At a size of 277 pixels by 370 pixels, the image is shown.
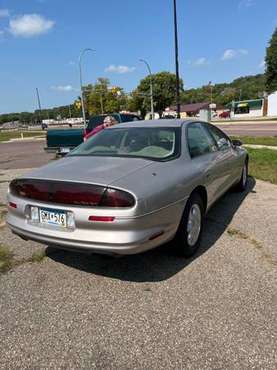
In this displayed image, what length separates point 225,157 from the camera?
16.4ft

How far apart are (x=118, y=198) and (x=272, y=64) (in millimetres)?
37929

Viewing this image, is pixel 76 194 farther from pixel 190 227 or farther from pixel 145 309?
pixel 190 227

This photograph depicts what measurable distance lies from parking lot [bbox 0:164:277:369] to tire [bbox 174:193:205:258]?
136 mm

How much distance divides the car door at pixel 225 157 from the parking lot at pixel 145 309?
1096mm

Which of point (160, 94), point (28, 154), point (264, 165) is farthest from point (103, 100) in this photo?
point (264, 165)

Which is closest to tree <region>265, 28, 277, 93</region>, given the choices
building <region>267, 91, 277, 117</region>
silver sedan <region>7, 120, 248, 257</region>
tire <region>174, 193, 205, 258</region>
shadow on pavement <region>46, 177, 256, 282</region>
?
building <region>267, 91, 277, 117</region>

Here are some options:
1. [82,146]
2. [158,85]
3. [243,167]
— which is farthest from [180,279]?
[158,85]

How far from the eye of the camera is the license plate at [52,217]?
2979mm

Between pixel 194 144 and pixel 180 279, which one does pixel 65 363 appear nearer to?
pixel 180 279

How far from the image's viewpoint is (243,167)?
6281 millimetres

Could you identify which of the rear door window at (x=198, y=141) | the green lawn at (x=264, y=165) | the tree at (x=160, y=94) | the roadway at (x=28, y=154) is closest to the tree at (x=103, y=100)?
the tree at (x=160, y=94)

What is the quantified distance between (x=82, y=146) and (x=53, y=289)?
183cm

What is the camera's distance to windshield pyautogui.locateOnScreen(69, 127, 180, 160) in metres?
3.68

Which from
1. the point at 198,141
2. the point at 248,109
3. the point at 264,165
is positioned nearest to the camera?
the point at 198,141
